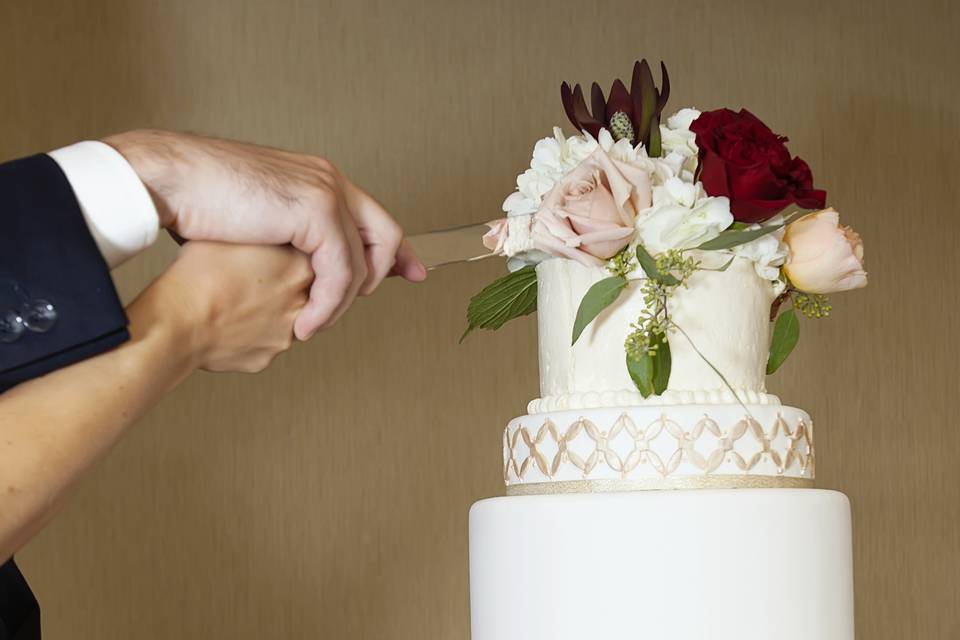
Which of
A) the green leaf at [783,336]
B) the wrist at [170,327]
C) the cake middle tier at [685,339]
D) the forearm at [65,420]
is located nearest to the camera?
the forearm at [65,420]

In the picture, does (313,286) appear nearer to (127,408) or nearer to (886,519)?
(127,408)

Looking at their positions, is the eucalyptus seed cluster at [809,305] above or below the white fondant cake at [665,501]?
above

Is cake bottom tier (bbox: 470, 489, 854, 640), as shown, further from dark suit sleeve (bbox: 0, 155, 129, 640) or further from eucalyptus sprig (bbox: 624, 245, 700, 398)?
dark suit sleeve (bbox: 0, 155, 129, 640)

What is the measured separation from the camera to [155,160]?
89 centimetres

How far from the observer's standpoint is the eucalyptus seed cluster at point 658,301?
1.19m

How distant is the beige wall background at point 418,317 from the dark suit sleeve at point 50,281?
4.55ft

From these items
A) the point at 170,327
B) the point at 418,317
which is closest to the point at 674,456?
the point at 170,327

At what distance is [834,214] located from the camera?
1.27m

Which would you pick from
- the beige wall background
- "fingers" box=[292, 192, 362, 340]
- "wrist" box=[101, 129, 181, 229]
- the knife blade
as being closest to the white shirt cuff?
"wrist" box=[101, 129, 181, 229]

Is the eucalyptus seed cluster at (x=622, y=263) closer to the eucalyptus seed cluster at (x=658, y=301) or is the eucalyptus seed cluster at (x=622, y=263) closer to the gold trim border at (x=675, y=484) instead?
the eucalyptus seed cluster at (x=658, y=301)

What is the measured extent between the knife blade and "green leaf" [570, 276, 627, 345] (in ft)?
0.39

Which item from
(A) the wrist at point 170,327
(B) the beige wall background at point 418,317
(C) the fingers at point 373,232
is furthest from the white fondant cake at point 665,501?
(B) the beige wall background at point 418,317

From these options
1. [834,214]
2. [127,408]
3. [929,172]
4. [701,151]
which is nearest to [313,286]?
[127,408]

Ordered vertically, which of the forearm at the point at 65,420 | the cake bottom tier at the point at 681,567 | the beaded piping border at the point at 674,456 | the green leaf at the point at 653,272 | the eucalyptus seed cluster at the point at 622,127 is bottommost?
the cake bottom tier at the point at 681,567
